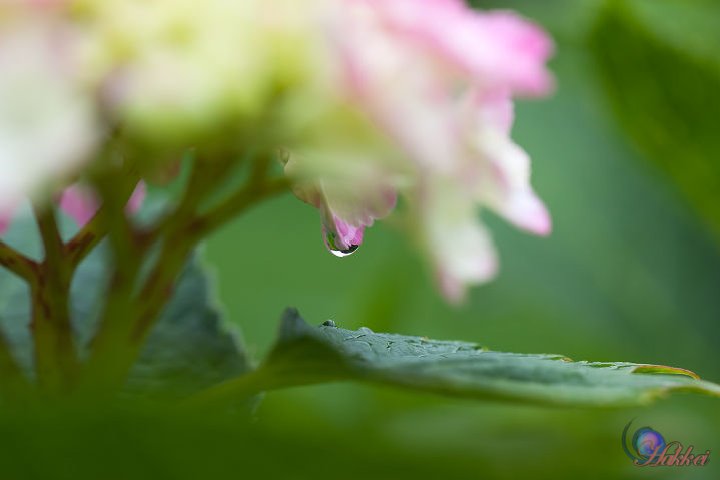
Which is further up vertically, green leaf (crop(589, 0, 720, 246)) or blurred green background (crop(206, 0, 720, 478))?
green leaf (crop(589, 0, 720, 246))

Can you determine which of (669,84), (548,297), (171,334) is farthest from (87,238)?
(548,297)

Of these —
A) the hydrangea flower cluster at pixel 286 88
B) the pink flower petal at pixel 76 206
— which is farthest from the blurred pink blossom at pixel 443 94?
the pink flower petal at pixel 76 206

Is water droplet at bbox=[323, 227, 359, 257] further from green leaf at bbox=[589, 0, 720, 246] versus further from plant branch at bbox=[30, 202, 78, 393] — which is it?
green leaf at bbox=[589, 0, 720, 246]

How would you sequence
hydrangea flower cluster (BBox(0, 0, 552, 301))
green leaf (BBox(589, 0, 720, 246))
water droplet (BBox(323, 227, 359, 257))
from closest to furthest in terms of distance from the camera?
hydrangea flower cluster (BBox(0, 0, 552, 301)) → water droplet (BBox(323, 227, 359, 257)) → green leaf (BBox(589, 0, 720, 246))

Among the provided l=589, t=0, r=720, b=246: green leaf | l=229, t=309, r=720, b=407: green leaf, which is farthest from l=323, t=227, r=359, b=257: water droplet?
l=589, t=0, r=720, b=246: green leaf

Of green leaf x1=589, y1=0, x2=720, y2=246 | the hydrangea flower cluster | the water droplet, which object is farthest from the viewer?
green leaf x1=589, y1=0, x2=720, y2=246

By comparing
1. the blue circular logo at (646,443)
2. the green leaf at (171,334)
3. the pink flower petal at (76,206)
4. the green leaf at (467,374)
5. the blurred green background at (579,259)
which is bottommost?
the blurred green background at (579,259)

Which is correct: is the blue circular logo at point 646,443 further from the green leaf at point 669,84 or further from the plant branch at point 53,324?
the green leaf at point 669,84
